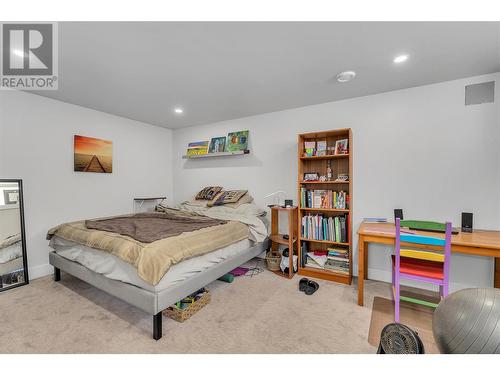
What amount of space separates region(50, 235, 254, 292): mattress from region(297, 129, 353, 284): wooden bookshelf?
103cm

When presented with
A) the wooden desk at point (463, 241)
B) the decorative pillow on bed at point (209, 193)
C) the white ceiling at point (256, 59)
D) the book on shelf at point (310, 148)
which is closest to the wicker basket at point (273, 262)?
the wooden desk at point (463, 241)

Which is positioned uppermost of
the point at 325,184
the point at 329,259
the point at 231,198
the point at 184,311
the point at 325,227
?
the point at 325,184

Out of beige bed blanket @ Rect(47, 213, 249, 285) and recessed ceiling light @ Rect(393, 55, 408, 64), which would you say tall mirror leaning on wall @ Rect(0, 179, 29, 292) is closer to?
beige bed blanket @ Rect(47, 213, 249, 285)

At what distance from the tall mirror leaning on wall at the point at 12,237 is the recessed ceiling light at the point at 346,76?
3763 mm

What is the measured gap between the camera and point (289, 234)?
2811 millimetres

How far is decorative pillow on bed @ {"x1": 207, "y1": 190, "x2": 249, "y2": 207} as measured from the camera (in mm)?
3308

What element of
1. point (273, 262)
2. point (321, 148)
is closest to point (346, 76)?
point (321, 148)

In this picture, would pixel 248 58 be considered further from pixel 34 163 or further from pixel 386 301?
pixel 34 163

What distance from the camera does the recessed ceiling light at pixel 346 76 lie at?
7.00 feet

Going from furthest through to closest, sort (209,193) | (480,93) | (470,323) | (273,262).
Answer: (209,193), (273,262), (480,93), (470,323)

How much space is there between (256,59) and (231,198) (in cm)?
197

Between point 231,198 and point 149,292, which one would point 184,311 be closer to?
point 149,292

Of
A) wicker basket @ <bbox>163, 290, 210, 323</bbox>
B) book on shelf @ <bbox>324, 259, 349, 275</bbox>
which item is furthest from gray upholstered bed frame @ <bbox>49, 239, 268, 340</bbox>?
book on shelf @ <bbox>324, 259, 349, 275</bbox>
